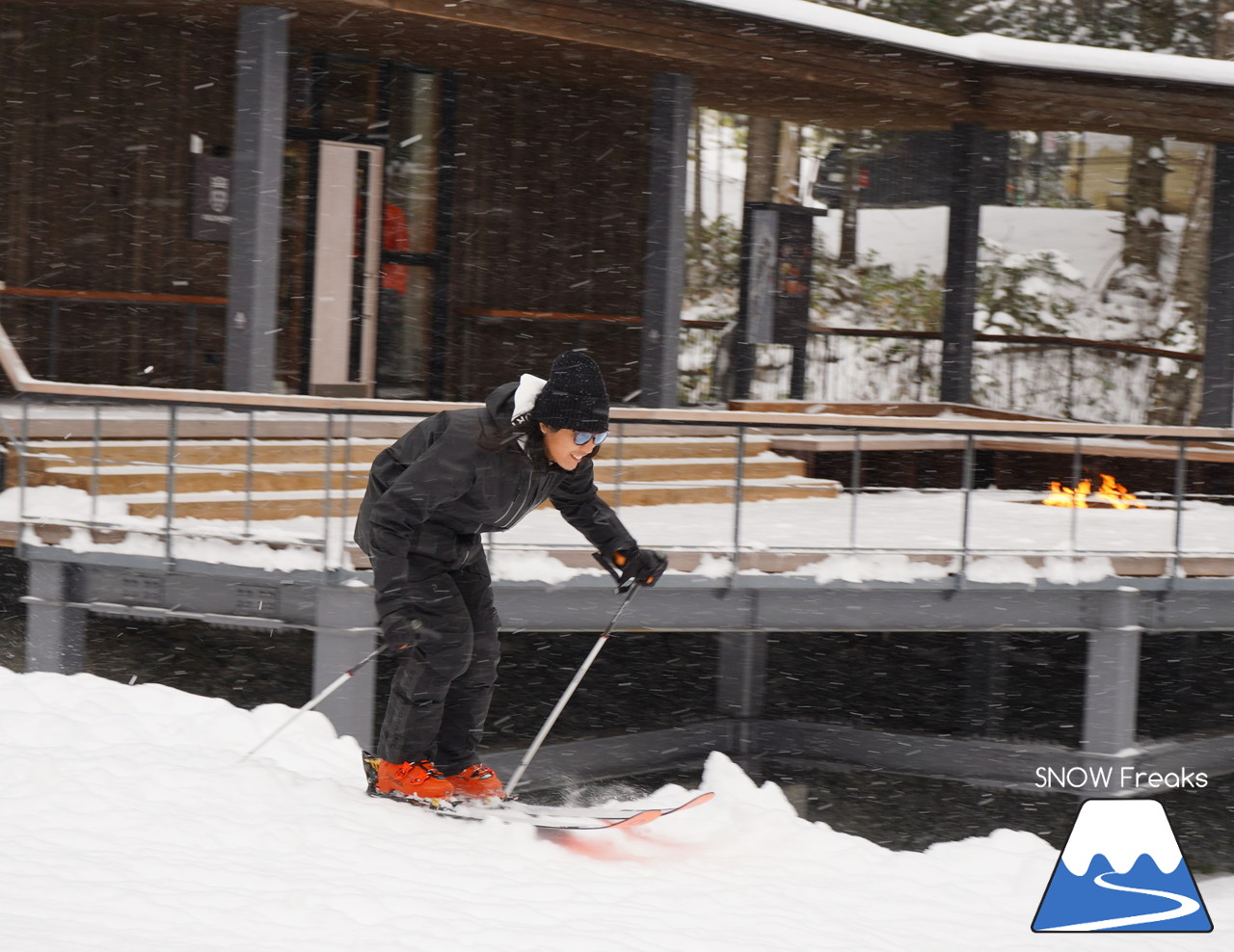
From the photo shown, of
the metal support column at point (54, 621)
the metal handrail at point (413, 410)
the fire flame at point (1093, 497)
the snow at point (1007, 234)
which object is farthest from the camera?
the snow at point (1007, 234)

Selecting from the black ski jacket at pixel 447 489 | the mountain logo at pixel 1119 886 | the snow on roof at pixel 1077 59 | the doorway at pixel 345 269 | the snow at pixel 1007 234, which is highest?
the snow at pixel 1007 234

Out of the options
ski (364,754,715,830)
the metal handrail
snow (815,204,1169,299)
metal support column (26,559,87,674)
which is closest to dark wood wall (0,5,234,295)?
the metal handrail

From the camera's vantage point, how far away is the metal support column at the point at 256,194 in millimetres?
8984

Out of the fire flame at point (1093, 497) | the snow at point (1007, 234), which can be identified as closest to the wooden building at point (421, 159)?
the fire flame at point (1093, 497)

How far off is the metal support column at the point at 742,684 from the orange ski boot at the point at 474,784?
5055 millimetres

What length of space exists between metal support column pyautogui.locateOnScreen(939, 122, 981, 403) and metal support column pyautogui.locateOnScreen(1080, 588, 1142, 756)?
5.35 metres

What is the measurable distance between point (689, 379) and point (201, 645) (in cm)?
1460

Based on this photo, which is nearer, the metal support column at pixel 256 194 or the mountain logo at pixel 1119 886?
the mountain logo at pixel 1119 886

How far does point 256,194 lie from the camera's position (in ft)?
29.8

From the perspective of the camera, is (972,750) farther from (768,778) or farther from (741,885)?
(741,885)

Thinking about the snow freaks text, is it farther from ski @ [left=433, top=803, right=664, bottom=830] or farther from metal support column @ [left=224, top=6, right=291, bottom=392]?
metal support column @ [left=224, top=6, right=291, bottom=392]

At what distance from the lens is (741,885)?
466 centimetres

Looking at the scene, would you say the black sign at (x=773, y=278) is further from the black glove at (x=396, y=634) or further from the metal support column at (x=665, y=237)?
the black glove at (x=396, y=634)

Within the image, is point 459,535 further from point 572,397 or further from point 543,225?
point 543,225
